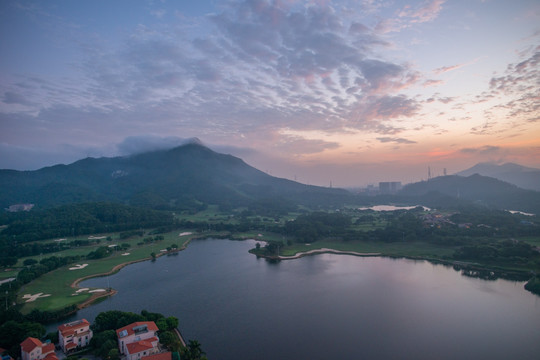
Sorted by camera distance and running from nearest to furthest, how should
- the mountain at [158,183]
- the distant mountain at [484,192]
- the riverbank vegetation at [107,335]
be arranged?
the riverbank vegetation at [107,335] < the distant mountain at [484,192] < the mountain at [158,183]

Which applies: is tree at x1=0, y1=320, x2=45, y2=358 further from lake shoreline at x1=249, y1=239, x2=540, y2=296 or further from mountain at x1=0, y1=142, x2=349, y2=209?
mountain at x1=0, y1=142, x2=349, y2=209

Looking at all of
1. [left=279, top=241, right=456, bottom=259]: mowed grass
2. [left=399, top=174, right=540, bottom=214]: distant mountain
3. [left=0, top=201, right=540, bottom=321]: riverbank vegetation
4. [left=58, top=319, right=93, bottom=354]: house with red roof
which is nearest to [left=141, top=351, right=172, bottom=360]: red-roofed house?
[left=58, top=319, right=93, bottom=354]: house with red roof

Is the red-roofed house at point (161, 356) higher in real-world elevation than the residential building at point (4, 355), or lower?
higher

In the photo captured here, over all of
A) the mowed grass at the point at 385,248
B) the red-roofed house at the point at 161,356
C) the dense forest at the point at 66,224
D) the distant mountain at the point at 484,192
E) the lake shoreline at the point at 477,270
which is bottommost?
the red-roofed house at the point at 161,356

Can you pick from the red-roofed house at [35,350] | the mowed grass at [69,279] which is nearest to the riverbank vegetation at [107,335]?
the red-roofed house at [35,350]

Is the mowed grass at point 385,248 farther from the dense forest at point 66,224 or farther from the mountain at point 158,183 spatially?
the mountain at point 158,183

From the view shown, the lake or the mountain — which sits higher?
the mountain

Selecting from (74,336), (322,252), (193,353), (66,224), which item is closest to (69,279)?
(74,336)

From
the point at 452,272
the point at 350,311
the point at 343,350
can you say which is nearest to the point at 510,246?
the point at 452,272

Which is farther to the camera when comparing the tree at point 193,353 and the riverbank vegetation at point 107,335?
the riverbank vegetation at point 107,335
